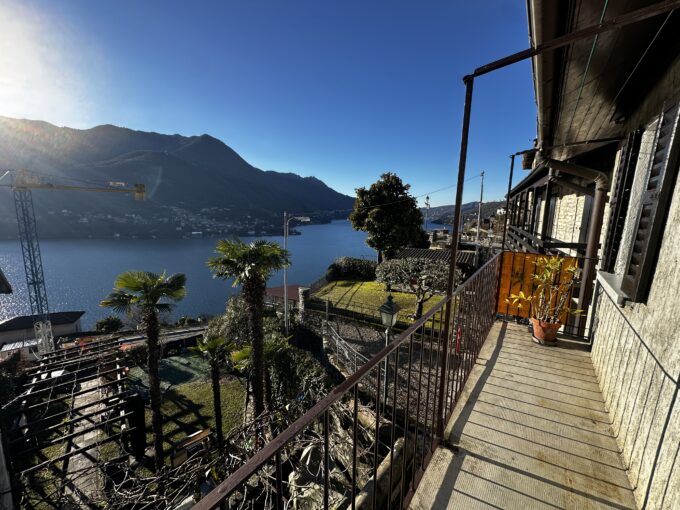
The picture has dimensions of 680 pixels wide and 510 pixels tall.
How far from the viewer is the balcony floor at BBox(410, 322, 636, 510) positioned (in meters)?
1.83

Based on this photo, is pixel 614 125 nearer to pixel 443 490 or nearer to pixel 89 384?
pixel 443 490

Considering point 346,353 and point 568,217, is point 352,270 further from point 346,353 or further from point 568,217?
point 568,217

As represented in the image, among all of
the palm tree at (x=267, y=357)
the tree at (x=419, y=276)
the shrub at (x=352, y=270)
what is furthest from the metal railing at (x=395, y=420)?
the shrub at (x=352, y=270)

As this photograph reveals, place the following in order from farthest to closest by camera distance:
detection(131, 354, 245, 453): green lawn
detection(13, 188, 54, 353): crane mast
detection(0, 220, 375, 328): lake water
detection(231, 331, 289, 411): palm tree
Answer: detection(0, 220, 375, 328): lake water
detection(13, 188, 54, 353): crane mast
detection(131, 354, 245, 453): green lawn
detection(231, 331, 289, 411): palm tree

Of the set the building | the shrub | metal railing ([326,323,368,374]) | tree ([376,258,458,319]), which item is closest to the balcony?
metal railing ([326,323,368,374])

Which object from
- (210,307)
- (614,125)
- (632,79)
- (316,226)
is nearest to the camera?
(632,79)

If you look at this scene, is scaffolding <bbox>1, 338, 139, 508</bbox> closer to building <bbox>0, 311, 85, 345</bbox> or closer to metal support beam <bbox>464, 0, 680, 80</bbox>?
metal support beam <bbox>464, 0, 680, 80</bbox>

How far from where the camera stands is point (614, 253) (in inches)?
137

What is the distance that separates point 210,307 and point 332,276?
59.4 ft

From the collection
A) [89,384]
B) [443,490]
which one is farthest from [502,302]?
[89,384]

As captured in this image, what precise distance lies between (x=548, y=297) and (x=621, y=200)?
1518 mm

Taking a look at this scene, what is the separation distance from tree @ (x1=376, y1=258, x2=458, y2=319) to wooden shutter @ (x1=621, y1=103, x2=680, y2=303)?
36.1ft

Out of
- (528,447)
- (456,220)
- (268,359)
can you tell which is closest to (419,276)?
(268,359)

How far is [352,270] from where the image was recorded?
23625mm
